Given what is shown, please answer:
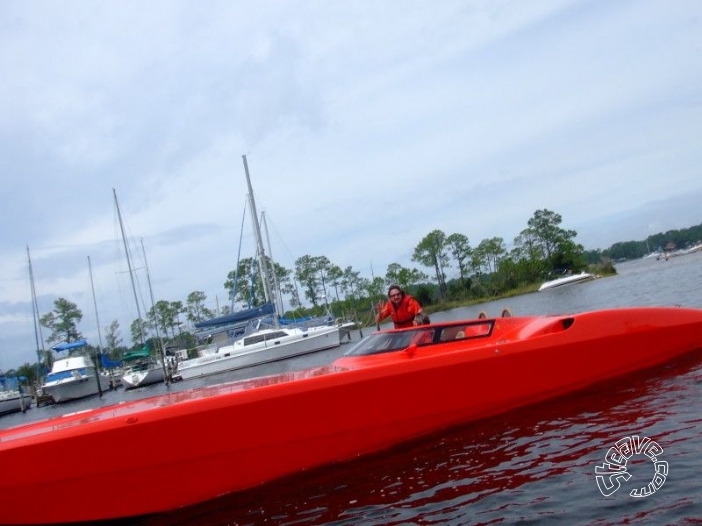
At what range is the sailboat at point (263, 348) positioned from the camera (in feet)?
104

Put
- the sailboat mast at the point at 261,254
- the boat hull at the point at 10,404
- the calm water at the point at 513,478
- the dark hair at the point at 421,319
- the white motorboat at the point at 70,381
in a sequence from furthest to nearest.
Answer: the boat hull at the point at 10,404
the white motorboat at the point at 70,381
the sailboat mast at the point at 261,254
the dark hair at the point at 421,319
the calm water at the point at 513,478

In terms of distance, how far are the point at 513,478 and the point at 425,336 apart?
Answer: 9.20 feet

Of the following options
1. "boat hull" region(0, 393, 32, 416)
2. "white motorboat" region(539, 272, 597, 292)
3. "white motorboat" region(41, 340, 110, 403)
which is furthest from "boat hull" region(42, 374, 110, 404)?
"white motorboat" region(539, 272, 597, 292)

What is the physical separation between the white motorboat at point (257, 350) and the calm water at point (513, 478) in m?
24.8

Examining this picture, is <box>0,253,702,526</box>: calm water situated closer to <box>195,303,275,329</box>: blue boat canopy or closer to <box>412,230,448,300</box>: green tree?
<box>195,303,275,329</box>: blue boat canopy

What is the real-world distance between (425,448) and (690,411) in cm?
286

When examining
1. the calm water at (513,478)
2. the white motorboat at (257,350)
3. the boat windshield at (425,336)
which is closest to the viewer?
the calm water at (513,478)

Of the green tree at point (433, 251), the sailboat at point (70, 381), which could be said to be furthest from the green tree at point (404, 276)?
the sailboat at point (70, 381)

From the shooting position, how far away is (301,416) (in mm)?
6430

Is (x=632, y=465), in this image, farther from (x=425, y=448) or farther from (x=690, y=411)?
(x=425, y=448)

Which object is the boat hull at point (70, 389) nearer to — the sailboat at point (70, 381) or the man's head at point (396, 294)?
the sailboat at point (70, 381)

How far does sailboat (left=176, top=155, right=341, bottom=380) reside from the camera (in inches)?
1244

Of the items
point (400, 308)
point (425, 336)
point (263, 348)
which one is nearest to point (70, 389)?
point (263, 348)

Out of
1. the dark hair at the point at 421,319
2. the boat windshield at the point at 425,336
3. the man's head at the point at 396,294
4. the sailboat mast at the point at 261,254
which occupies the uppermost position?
the sailboat mast at the point at 261,254
